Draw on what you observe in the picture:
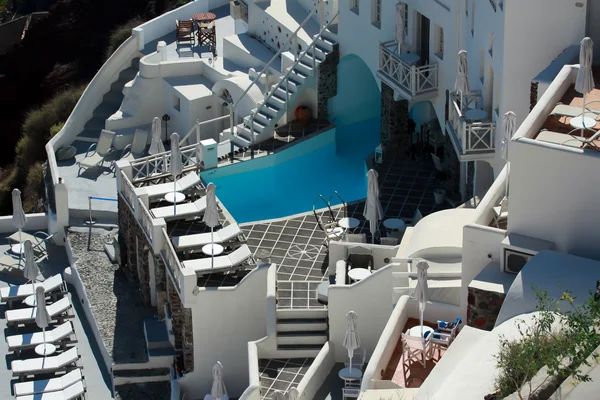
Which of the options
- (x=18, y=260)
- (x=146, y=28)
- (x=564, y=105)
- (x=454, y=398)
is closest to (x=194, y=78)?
(x=146, y=28)

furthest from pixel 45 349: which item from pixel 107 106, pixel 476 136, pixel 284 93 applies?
pixel 107 106

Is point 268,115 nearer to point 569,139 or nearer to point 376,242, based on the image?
point 376,242

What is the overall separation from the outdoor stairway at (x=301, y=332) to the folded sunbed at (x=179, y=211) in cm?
458

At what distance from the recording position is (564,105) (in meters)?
30.9

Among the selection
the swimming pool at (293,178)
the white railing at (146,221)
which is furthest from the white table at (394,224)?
the white railing at (146,221)

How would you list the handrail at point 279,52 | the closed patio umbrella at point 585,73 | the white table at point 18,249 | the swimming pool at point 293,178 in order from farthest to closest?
1. the handrail at point 279,52
2. the swimming pool at point 293,178
3. the white table at point 18,249
4. the closed patio umbrella at point 585,73

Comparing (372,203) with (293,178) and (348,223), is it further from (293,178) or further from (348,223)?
(293,178)

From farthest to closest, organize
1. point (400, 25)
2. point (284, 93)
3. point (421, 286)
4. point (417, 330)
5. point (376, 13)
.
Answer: point (284, 93) < point (376, 13) < point (400, 25) < point (417, 330) < point (421, 286)

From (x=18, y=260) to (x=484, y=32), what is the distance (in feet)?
54.1

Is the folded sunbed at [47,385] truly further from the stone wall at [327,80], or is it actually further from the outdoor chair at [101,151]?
the stone wall at [327,80]

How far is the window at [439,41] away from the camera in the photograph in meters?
41.0

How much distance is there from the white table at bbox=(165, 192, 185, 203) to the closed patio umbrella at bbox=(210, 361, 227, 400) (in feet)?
22.2

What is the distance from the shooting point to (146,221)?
127 ft

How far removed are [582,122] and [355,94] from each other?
18999mm
